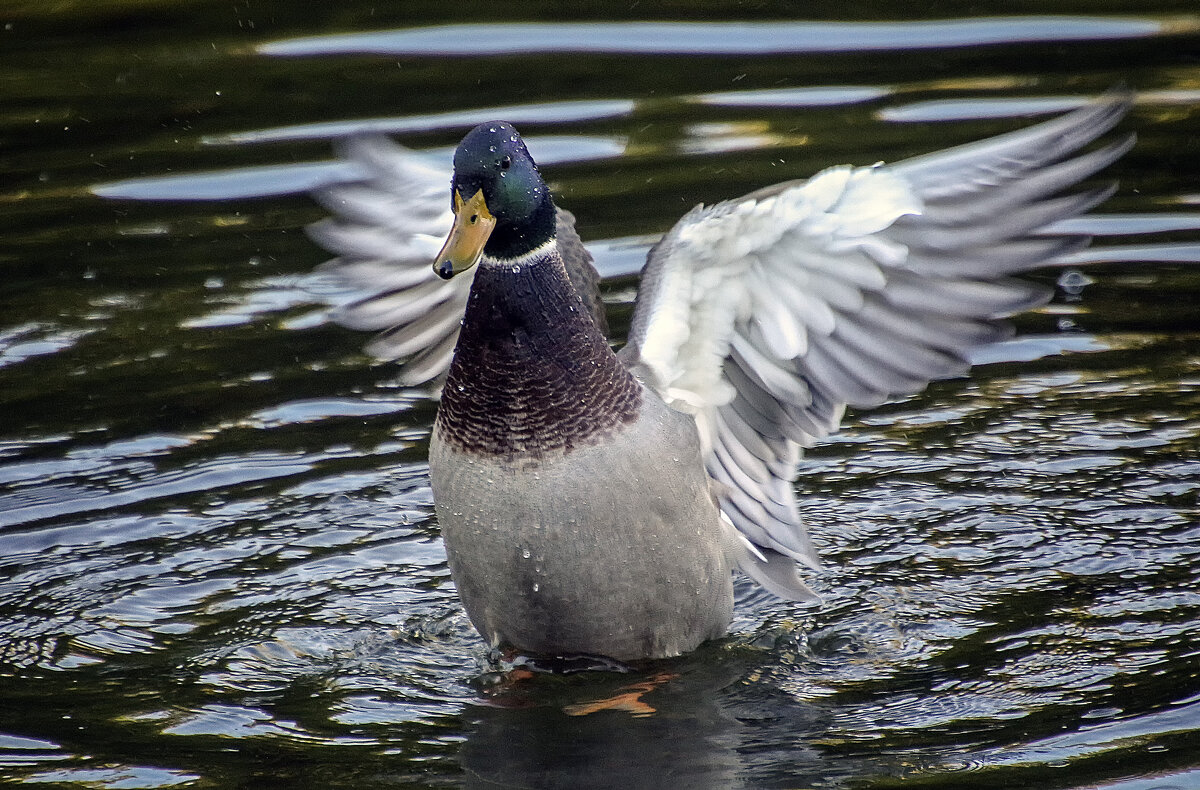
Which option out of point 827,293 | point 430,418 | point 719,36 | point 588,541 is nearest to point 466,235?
point 588,541

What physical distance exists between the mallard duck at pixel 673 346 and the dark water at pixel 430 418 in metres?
0.34

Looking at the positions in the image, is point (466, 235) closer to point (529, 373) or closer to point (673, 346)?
point (529, 373)

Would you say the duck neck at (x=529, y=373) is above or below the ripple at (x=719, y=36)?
below

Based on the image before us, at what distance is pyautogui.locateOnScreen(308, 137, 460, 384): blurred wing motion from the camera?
20.4 feet

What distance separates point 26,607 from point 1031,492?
3.50 metres

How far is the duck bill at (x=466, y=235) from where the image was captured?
4684 millimetres

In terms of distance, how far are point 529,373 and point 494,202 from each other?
503 mm

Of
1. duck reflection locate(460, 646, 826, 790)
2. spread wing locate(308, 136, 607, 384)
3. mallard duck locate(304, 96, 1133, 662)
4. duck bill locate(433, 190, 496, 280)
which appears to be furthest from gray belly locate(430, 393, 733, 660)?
spread wing locate(308, 136, 607, 384)

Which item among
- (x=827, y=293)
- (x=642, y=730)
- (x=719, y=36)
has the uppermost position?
(x=719, y=36)

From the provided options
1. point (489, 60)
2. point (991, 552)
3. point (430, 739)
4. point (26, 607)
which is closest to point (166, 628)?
point (26, 607)

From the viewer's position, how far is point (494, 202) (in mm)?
4855

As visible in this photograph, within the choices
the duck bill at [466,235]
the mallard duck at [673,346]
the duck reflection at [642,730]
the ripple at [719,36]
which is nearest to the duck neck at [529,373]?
the mallard duck at [673,346]

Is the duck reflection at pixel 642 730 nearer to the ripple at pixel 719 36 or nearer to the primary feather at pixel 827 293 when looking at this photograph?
the primary feather at pixel 827 293

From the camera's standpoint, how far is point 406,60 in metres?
9.95
